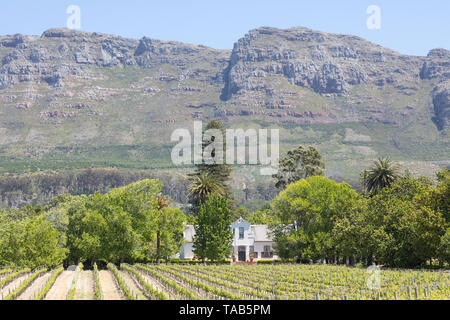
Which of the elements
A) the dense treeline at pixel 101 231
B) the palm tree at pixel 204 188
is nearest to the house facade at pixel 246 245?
the palm tree at pixel 204 188

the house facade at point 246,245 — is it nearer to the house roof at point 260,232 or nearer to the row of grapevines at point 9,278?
the house roof at point 260,232

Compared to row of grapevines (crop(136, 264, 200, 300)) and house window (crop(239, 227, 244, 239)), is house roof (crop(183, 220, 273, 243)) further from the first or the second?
row of grapevines (crop(136, 264, 200, 300))

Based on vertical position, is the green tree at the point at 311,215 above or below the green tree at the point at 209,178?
below

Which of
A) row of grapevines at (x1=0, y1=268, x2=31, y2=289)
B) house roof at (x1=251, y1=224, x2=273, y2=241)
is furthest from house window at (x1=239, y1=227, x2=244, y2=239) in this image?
row of grapevines at (x1=0, y1=268, x2=31, y2=289)

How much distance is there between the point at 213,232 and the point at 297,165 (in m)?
32.3

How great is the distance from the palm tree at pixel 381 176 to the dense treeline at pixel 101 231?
3151 cm

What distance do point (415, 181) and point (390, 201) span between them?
238 inches

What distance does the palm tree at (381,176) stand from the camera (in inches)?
3374

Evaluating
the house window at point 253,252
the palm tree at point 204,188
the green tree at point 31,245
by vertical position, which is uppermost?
the palm tree at point 204,188

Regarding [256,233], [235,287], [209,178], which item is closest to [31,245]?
[209,178]

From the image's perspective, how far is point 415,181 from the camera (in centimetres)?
7188

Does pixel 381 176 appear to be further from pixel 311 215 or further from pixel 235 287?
pixel 235 287
